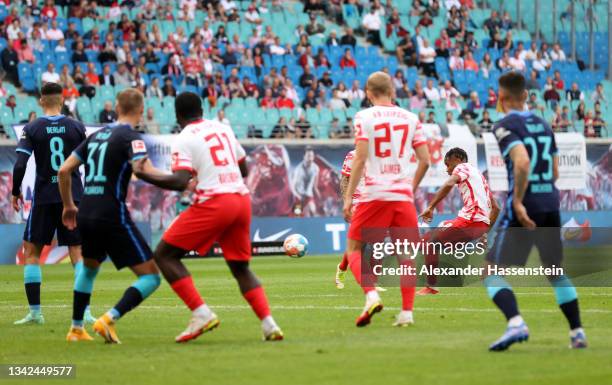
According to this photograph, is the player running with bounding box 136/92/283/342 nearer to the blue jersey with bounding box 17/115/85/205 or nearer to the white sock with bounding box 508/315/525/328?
the white sock with bounding box 508/315/525/328

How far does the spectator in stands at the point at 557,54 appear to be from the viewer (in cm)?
4333

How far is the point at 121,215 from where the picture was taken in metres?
10.5

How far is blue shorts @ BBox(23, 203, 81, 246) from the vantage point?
12.9 metres

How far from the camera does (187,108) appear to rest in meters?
10.4

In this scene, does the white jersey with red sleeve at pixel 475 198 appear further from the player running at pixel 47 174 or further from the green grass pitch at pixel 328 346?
the player running at pixel 47 174

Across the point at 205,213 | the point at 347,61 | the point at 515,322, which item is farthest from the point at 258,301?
the point at 347,61

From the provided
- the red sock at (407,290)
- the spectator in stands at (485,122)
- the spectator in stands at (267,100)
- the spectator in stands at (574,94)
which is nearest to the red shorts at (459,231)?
the red sock at (407,290)

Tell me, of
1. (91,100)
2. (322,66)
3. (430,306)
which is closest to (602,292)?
(430,306)

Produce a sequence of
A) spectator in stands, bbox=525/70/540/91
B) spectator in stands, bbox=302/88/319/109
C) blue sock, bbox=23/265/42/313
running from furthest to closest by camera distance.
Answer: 1. spectator in stands, bbox=525/70/540/91
2. spectator in stands, bbox=302/88/319/109
3. blue sock, bbox=23/265/42/313

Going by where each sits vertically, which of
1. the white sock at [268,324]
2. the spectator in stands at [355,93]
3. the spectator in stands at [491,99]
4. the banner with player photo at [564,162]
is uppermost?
the white sock at [268,324]

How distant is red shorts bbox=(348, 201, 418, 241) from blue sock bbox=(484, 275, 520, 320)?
2185mm

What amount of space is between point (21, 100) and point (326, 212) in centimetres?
889

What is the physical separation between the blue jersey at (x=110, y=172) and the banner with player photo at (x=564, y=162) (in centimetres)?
2393

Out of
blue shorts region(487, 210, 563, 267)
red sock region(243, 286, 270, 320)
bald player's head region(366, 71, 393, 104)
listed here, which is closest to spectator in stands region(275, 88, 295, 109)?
bald player's head region(366, 71, 393, 104)
